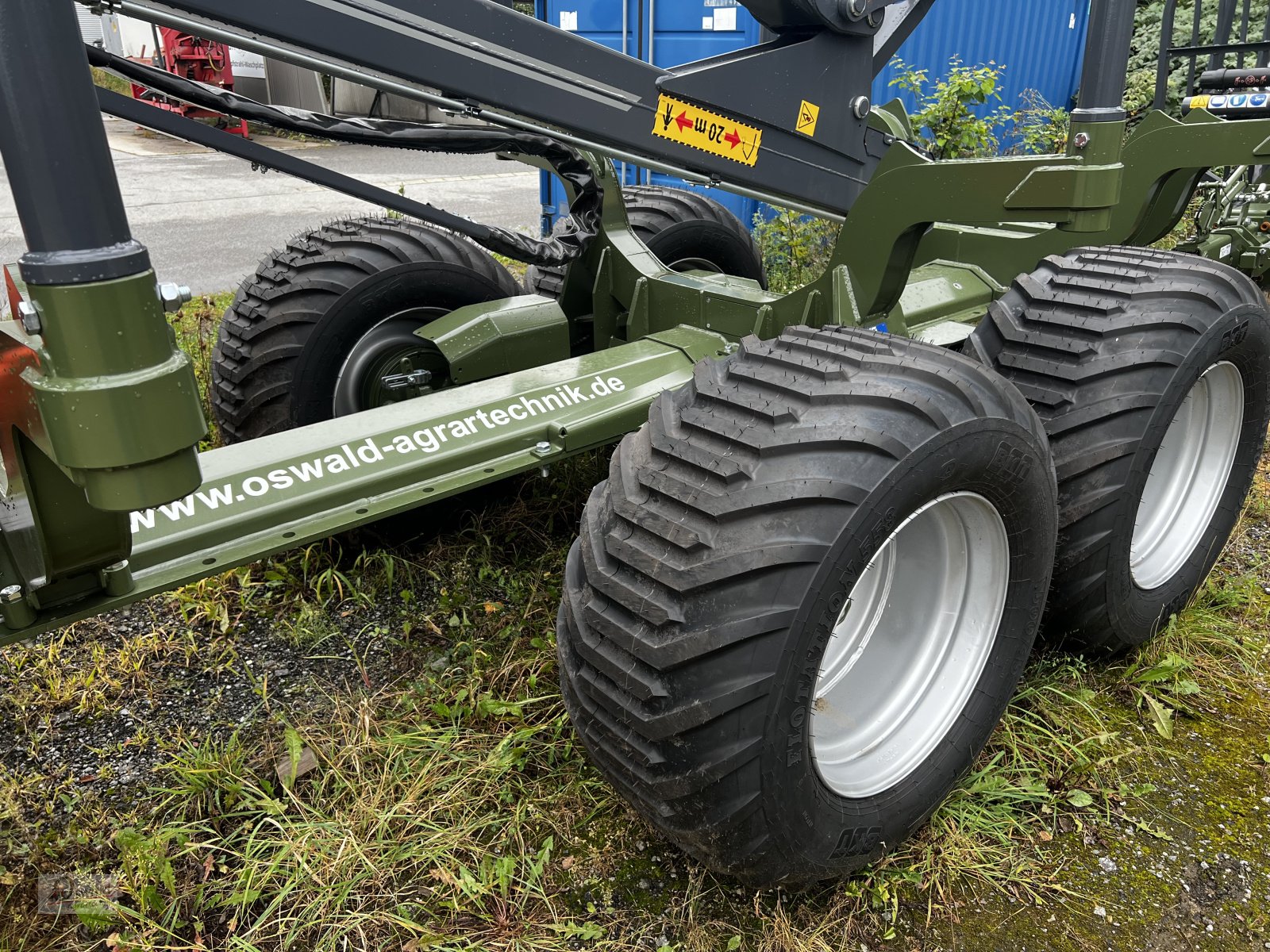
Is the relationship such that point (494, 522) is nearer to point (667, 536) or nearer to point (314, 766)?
point (314, 766)

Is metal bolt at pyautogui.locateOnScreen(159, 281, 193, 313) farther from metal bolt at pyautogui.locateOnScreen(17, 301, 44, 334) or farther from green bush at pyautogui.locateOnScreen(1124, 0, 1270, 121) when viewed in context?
green bush at pyautogui.locateOnScreen(1124, 0, 1270, 121)

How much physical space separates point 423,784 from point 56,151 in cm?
158

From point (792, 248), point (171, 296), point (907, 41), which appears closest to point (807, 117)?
point (171, 296)

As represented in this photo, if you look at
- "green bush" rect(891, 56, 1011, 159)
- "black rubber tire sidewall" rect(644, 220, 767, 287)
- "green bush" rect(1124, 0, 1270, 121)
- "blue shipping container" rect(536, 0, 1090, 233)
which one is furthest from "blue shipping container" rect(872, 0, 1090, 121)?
"black rubber tire sidewall" rect(644, 220, 767, 287)

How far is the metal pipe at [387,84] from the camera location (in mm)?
1986

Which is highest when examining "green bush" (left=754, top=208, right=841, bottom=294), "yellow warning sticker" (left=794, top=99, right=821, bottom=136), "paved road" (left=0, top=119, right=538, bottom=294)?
"yellow warning sticker" (left=794, top=99, right=821, bottom=136)

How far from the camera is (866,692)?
7.39 feet

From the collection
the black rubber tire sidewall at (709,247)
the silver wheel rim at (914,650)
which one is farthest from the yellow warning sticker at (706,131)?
the black rubber tire sidewall at (709,247)

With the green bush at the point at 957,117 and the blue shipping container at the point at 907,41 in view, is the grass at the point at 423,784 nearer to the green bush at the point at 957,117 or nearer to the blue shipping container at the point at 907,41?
the blue shipping container at the point at 907,41

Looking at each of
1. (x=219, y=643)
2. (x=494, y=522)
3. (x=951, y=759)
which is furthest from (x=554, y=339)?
(x=951, y=759)

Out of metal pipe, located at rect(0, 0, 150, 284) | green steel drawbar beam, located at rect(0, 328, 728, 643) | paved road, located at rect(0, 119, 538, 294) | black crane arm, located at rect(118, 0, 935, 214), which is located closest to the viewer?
metal pipe, located at rect(0, 0, 150, 284)

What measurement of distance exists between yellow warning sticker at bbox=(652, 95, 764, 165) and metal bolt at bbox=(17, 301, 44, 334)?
161 cm

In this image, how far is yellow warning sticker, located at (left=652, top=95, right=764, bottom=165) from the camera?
2.46 metres

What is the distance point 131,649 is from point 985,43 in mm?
8896
